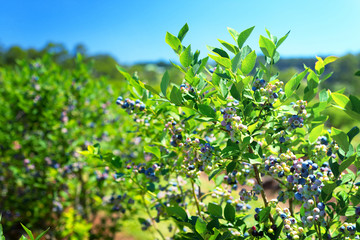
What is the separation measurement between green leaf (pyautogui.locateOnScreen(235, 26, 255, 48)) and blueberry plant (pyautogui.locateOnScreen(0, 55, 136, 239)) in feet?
10.0

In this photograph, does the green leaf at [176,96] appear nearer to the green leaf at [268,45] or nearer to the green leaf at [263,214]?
the green leaf at [268,45]

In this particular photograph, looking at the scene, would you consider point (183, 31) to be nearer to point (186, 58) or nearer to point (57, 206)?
point (186, 58)

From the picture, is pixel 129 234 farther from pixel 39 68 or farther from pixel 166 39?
pixel 166 39

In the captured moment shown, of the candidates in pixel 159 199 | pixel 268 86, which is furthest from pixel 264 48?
pixel 159 199

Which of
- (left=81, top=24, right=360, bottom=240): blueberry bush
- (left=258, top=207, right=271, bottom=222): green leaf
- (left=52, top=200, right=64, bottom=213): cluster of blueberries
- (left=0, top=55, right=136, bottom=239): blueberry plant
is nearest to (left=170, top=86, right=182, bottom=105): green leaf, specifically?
(left=81, top=24, right=360, bottom=240): blueberry bush

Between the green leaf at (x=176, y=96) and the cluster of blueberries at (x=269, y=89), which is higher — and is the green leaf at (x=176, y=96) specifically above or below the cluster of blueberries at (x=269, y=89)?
above

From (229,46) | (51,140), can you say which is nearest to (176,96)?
(229,46)

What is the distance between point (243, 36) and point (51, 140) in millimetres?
3837

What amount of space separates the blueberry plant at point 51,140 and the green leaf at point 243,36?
10.0 ft

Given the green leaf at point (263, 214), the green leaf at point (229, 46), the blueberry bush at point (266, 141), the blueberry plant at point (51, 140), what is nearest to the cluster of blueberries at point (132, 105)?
the blueberry bush at point (266, 141)

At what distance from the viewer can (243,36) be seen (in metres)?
1.30

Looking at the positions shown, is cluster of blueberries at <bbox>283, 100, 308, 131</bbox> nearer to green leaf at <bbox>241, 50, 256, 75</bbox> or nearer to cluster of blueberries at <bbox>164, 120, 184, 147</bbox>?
green leaf at <bbox>241, 50, 256, 75</bbox>

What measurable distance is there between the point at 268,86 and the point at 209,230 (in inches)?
27.5

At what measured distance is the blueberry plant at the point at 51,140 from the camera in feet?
13.9
